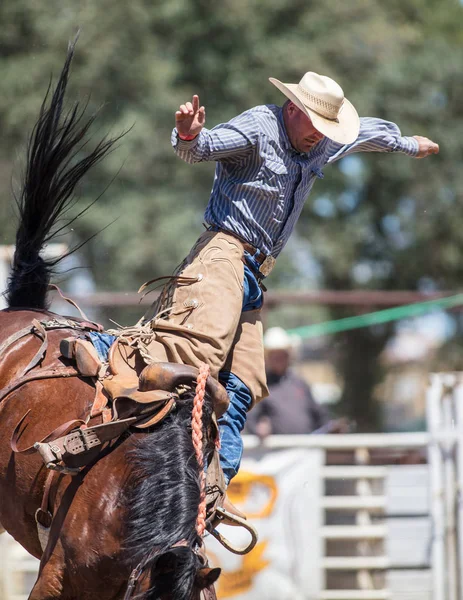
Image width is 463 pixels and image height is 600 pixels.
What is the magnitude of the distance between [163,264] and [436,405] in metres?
8.21

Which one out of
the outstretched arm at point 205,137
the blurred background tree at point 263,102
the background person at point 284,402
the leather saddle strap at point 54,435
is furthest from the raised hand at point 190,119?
the blurred background tree at point 263,102

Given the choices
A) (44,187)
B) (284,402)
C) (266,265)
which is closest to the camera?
(266,265)

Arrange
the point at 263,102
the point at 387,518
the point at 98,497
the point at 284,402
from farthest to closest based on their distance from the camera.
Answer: the point at 263,102 < the point at 284,402 < the point at 387,518 < the point at 98,497

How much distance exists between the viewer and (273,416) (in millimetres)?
6926

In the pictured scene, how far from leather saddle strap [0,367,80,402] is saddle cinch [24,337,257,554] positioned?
6 centimetres

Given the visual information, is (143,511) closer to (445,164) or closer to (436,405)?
(436,405)

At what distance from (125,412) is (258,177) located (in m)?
1.08

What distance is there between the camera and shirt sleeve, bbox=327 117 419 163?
150 inches

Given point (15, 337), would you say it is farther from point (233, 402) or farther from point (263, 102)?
point (263, 102)

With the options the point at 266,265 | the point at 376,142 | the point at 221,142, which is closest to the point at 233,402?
the point at 266,265

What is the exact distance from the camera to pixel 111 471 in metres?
2.95

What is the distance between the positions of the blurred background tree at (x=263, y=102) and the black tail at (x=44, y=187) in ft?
32.8

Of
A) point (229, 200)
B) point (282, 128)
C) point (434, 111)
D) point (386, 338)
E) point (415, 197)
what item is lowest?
point (229, 200)

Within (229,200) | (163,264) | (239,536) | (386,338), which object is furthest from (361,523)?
(386,338)
